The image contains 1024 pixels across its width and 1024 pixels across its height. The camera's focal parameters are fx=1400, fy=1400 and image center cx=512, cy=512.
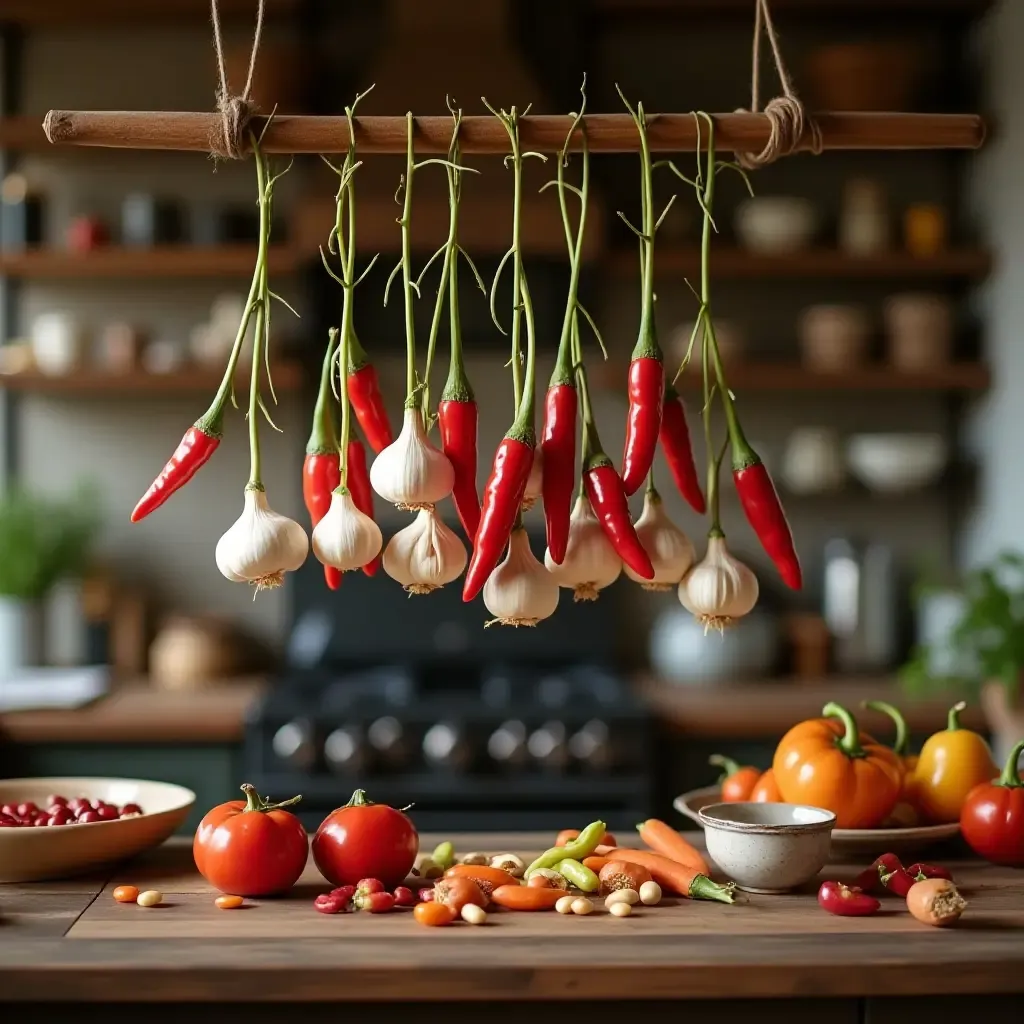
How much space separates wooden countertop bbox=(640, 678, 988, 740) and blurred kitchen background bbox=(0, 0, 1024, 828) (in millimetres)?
37

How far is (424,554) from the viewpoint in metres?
1.68

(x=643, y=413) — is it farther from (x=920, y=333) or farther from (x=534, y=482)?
(x=920, y=333)

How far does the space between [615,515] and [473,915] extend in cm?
51

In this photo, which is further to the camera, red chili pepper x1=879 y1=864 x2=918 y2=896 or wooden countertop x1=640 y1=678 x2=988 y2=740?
wooden countertop x1=640 y1=678 x2=988 y2=740

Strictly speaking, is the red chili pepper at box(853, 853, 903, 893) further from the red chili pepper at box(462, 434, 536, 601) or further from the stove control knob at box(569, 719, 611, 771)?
the stove control knob at box(569, 719, 611, 771)

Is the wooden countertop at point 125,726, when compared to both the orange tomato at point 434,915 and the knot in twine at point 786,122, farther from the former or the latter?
the knot in twine at point 786,122

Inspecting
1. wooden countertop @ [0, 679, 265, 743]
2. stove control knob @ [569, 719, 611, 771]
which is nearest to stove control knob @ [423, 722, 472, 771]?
stove control knob @ [569, 719, 611, 771]

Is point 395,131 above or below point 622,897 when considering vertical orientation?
above

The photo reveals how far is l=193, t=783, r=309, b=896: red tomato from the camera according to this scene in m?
1.75

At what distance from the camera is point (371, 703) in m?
3.52

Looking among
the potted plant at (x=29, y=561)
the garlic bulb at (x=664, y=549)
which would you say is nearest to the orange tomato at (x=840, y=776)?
the garlic bulb at (x=664, y=549)

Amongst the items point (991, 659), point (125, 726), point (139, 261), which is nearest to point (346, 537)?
point (125, 726)

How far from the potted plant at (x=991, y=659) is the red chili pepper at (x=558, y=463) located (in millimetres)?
1783

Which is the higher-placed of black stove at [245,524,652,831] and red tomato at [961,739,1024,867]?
red tomato at [961,739,1024,867]
